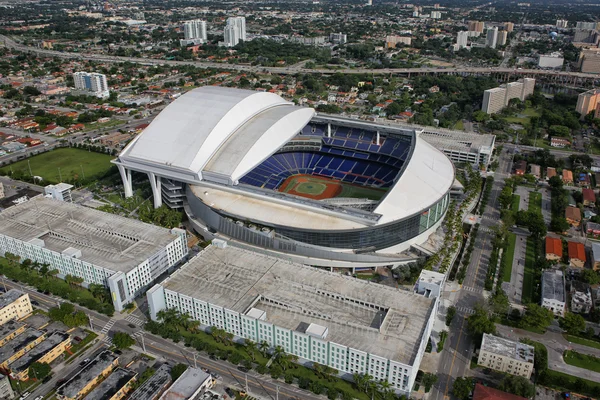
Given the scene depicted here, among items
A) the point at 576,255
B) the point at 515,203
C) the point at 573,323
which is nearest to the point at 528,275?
the point at 576,255

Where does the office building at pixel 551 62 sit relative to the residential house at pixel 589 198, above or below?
above

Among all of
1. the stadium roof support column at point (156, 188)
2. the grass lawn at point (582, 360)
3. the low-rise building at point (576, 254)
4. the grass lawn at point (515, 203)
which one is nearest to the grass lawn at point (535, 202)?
the grass lawn at point (515, 203)

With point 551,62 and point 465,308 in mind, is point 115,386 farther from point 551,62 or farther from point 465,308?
point 551,62

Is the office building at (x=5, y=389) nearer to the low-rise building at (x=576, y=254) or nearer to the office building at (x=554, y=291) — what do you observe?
the office building at (x=554, y=291)

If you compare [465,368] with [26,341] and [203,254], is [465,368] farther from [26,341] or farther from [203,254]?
[26,341]

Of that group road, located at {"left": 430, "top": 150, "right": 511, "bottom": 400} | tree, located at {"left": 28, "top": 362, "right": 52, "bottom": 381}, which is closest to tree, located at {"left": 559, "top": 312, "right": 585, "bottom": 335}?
road, located at {"left": 430, "top": 150, "right": 511, "bottom": 400}

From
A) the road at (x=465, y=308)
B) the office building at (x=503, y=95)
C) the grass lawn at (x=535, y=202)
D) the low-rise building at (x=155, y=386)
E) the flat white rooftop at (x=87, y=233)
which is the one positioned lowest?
the road at (x=465, y=308)

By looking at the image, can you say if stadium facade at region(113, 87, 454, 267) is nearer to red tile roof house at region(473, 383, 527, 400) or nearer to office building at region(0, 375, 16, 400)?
red tile roof house at region(473, 383, 527, 400)
